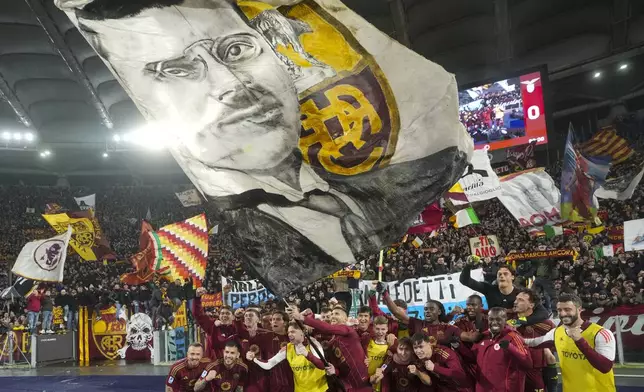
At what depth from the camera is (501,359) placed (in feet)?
19.5

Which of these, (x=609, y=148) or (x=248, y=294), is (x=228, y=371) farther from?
(x=609, y=148)

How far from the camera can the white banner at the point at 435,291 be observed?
38.5 ft

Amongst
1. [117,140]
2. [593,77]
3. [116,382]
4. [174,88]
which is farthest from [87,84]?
[174,88]

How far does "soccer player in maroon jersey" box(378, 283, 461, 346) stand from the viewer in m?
6.59

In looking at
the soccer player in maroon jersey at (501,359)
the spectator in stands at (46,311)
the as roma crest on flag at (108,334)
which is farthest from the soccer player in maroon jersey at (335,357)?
the spectator in stands at (46,311)

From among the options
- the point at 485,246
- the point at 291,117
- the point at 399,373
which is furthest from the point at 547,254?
the point at 291,117

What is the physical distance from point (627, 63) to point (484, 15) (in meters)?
8.97

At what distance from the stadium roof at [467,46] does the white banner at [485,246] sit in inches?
593

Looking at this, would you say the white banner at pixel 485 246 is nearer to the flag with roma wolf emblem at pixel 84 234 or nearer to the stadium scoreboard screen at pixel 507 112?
the stadium scoreboard screen at pixel 507 112

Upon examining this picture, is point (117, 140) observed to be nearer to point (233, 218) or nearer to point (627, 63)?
point (627, 63)

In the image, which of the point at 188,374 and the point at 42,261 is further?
the point at 42,261

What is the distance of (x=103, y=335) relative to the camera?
58.9 feet

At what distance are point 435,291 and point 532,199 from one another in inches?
165

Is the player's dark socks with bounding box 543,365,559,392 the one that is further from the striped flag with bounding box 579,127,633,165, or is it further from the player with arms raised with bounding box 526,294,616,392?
the striped flag with bounding box 579,127,633,165
